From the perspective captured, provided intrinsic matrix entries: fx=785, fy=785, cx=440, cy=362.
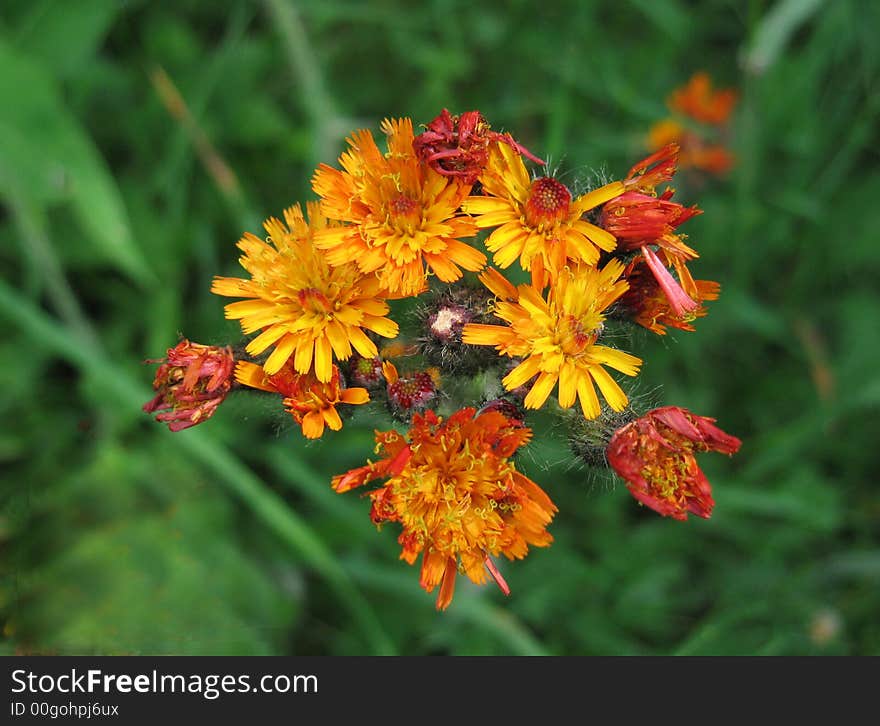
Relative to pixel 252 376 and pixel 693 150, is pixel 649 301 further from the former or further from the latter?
pixel 693 150

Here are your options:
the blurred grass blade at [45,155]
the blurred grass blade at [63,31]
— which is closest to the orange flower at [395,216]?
the blurred grass blade at [45,155]

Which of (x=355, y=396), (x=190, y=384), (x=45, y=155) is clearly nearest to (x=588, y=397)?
(x=355, y=396)

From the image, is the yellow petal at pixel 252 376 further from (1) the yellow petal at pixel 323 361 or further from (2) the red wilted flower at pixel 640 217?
(2) the red wilted flower at pixel 640 217

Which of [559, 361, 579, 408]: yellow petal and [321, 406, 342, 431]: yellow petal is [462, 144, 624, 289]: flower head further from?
[321, 406, 342, 431]: yellow petal

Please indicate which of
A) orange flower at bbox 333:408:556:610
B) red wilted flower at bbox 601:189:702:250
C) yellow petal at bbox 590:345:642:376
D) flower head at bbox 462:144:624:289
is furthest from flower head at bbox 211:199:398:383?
red wilted flower at bbox 601:189:702:250

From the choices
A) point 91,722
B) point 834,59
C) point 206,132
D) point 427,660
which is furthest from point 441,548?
point 834,59

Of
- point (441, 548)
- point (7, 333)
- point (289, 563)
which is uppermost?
point (7, 333)

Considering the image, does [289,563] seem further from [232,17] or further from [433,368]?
[232,17]
